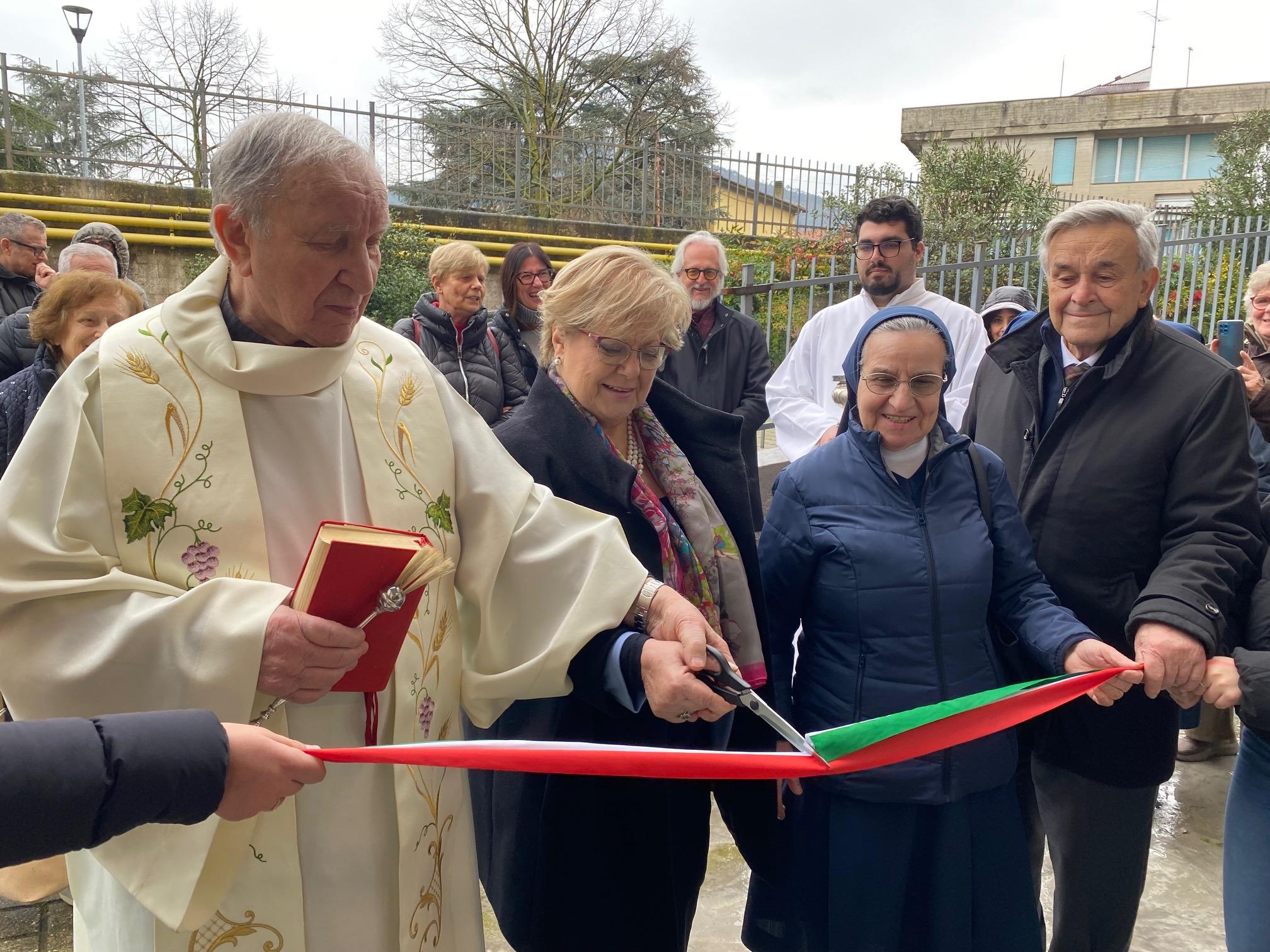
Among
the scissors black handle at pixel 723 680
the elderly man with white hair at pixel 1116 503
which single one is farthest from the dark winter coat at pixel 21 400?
the elderly man with white hair at pixel 1116 503

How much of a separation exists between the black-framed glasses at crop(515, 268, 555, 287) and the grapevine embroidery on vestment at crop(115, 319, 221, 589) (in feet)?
12.1

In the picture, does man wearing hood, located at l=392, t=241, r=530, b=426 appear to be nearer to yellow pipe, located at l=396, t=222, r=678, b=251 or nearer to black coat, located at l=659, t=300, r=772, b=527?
black coat, located at l=659, t=300, r=772, b=527

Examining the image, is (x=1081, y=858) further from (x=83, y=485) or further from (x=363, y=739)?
(x=83, y=485)

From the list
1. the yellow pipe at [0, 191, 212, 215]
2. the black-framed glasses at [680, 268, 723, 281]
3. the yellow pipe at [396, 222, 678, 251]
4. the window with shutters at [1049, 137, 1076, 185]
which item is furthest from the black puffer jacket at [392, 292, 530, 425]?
the window with shutters at [1049, 137, 1076, 185]

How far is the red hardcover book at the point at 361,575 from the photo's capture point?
53.9 inches

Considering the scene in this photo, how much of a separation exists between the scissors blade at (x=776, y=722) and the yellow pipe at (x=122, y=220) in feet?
32.6

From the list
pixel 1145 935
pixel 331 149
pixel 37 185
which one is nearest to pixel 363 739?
pixel 331 149

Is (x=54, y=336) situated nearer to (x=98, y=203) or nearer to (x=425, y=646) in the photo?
(x=425, y=646)

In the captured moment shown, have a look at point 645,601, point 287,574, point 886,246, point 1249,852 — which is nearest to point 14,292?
point 886,246

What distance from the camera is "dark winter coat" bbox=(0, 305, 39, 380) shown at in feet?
13.4

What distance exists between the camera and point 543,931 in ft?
7.13

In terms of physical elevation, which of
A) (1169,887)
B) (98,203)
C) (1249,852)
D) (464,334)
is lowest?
(1169,887)

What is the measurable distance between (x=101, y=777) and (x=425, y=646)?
67 cm

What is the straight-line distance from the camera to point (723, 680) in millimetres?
1780
